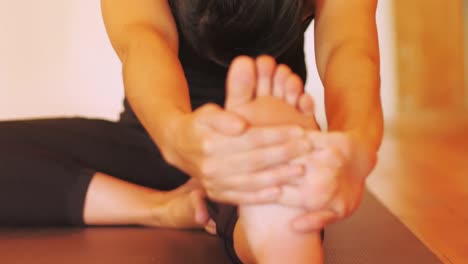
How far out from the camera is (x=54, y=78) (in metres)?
2.91

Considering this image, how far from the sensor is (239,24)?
0.94 meters

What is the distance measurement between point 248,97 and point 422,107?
322cm

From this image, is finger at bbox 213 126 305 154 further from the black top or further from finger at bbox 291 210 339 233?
the black top

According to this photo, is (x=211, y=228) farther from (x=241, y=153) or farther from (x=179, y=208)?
(x=241, y=153)

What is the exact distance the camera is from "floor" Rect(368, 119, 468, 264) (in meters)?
1.15

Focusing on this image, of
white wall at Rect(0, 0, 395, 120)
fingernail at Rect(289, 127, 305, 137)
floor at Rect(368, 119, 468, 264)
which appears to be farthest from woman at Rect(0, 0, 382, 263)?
white wall at Rect(0, 0, 395, 120)

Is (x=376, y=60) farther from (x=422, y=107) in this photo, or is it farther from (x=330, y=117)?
(x=422, y=107)

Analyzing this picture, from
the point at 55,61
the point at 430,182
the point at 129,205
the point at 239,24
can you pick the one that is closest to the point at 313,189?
the point at 239,24

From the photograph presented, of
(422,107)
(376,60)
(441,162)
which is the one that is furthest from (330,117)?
(422,107)

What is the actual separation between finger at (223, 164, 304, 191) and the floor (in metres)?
0.48

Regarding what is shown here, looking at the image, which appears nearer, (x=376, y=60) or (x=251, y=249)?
(x=251, y=249)

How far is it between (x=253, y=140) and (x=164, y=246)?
44 centimetres

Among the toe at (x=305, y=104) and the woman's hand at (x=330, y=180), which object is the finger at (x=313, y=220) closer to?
the woman's hand at (x=330, y=180)

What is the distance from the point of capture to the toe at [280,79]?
0.62 metres
